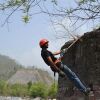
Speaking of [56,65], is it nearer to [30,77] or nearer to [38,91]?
[38,91]

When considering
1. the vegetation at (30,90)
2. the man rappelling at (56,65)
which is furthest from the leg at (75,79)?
the vegetation at (30,90)

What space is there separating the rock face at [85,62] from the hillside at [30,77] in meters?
141

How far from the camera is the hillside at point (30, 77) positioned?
157 metres

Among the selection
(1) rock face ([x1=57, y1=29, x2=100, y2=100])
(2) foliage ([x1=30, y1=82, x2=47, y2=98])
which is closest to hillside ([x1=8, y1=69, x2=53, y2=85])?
(2) foliage ([x1=30, y1=82, x2=47, y2=98])

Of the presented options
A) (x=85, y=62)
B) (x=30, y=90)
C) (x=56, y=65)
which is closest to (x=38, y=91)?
(x=30, y=90)

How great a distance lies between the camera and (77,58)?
30.3 ft

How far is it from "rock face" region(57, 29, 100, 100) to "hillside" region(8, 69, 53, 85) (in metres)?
141

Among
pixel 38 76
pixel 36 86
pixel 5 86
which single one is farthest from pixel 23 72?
pixel 36 86

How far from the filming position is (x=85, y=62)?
8.87 meters

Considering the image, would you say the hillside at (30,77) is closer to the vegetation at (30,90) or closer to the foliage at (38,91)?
the vegetation at (30,90)

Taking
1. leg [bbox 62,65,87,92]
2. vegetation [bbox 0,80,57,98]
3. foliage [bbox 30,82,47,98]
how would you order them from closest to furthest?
leg [bbox 62,65,87,92], foliage [bbox 30,82,47,98], vegetation [bbox 0,80,57,98]

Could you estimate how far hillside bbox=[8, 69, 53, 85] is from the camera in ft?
515

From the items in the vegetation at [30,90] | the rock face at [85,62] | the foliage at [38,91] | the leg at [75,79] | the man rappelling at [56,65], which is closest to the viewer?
the man rappelling at [56,65]

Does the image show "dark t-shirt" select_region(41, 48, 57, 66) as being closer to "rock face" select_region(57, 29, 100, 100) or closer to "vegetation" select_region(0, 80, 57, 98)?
"rock face" select_region(57, 29, 100, 100)
